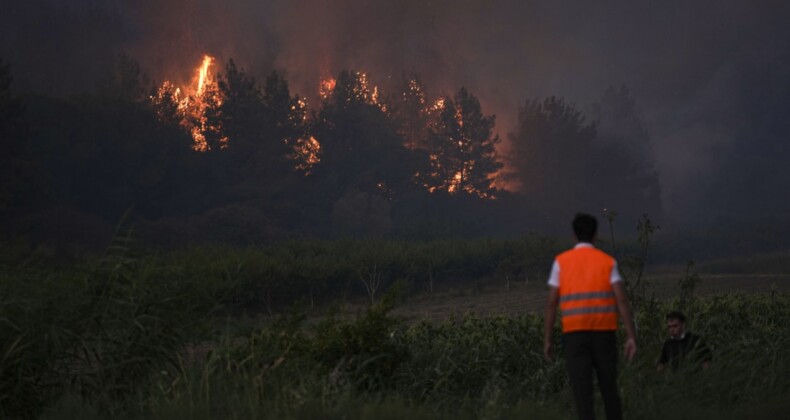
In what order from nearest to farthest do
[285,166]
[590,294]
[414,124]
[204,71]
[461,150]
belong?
1. [590,294]
2. [285,166]
3. [461,150]
4. [204,71]
5. [414,124]

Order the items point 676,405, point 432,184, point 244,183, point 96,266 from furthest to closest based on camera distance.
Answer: point 432,184 < point 244,183 < point 96,266 < point 676,405

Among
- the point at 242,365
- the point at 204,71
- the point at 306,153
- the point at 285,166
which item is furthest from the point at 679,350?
the point at 204,71

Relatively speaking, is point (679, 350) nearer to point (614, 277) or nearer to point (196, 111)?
point (614, 277)

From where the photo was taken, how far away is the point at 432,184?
3585 inches

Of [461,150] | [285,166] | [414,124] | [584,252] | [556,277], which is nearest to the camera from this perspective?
[584,252]

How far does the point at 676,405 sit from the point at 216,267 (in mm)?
32143

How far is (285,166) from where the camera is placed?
76812 mm

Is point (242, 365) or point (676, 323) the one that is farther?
point (676, 323)

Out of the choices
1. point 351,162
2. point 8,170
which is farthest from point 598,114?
point 8,170

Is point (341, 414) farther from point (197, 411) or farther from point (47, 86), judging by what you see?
point (47, 86)

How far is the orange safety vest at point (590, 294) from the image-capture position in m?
8.34

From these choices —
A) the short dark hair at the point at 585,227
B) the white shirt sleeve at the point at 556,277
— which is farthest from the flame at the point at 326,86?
the white shirt sleeve at the point at 556,277

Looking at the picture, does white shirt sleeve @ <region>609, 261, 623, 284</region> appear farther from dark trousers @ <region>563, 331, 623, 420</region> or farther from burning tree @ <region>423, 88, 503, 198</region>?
burning tree @ <region>423, 88, 503, 198</region>

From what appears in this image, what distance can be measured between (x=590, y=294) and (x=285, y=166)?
228ft
